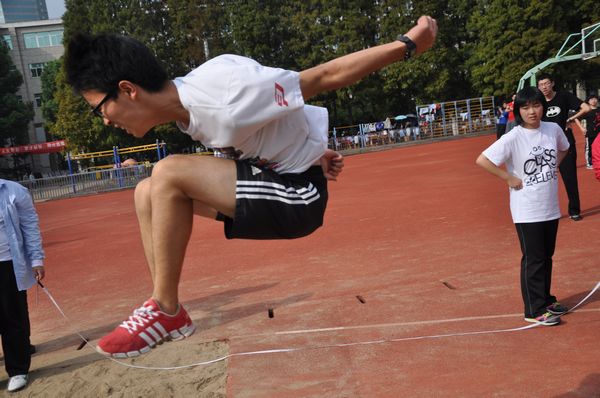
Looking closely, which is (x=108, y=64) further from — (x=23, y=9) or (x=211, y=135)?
(x=23, y=9)

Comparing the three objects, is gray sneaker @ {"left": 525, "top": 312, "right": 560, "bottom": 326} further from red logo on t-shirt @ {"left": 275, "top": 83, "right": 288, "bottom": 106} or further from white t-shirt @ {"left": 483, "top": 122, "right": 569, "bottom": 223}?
red logo on t-shirt @ {"left": 275, "top": 83, "right": 288, "bottom": 106}

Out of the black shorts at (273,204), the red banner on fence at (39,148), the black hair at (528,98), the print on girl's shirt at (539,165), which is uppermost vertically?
the red banner on fence at (39,148)

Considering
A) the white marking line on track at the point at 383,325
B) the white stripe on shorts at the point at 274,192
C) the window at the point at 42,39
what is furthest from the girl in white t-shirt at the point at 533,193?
the window at the point at 42,39

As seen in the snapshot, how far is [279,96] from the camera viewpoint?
2355 mm

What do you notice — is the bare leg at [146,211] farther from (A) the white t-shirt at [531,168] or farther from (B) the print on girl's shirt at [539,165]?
(B) the print on girl's shirt at [539,165]

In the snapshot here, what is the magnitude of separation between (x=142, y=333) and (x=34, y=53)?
6282 centimetres

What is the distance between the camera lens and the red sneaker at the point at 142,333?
2.47m

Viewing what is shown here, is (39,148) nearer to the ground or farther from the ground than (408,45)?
farther from the ground

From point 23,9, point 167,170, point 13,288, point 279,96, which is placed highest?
point 23,9

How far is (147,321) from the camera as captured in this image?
2.55 m

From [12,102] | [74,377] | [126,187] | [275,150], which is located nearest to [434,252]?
[74,377]

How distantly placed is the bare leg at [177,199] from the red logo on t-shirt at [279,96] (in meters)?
0.40

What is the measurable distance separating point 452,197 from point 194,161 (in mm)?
10117

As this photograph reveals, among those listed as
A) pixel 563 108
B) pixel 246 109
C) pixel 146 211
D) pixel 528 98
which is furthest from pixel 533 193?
pixel 146 211
